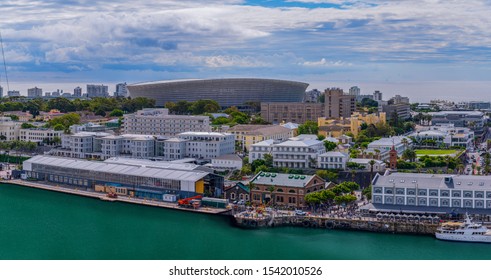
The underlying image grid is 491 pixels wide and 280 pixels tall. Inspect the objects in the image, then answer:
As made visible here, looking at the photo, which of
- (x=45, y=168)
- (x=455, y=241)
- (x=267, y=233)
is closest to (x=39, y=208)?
(x=45, y=168)

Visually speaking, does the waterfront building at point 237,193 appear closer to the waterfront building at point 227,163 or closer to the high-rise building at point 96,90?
the waterfront building at point 227,163

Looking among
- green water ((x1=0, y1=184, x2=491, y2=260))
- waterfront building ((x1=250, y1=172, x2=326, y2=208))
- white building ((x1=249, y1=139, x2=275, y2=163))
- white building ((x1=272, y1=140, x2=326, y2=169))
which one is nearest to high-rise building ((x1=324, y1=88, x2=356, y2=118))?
white building ((x1=249, y1=139, x2=275, y2=163))

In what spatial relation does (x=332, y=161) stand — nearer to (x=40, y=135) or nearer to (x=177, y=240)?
(x=177, y=240)

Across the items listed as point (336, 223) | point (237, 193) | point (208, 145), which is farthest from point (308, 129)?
point (336, 223)

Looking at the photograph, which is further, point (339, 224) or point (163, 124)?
point (163, 124)

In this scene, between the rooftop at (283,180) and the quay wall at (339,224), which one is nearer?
the quay wall at (339,224)

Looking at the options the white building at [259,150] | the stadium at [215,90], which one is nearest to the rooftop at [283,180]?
the white building at [259,150]

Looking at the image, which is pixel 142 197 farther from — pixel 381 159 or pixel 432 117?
pixel 432 117
